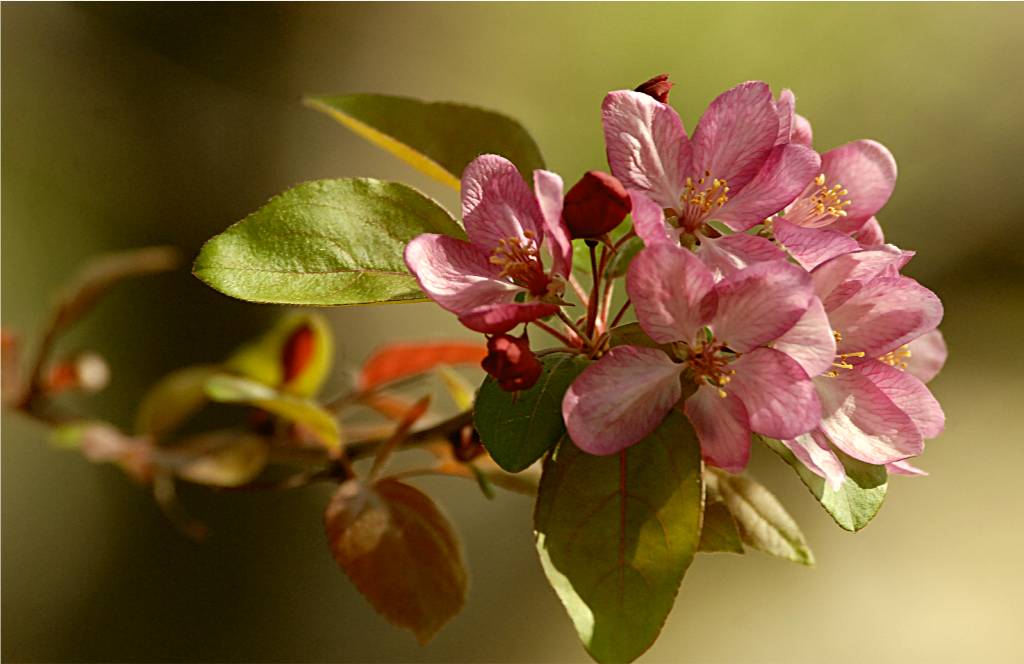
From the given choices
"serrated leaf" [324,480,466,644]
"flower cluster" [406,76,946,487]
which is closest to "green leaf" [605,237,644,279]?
"flower cluster" [406,76,946,487]

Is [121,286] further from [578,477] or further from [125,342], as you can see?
[578,477]

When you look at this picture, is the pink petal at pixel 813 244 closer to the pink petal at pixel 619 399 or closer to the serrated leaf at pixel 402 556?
the pink petal at pixel 619 399

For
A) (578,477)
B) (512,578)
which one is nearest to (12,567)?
(512,578)

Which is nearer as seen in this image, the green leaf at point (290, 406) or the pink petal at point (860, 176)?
the pink petal at point (860, 176)

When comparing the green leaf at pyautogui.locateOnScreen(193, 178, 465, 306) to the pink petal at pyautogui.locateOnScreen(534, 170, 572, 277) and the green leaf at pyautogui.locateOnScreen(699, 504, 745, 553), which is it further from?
the green leaf at pyautogui.locateOnScreen(699, 504, 745, 553)

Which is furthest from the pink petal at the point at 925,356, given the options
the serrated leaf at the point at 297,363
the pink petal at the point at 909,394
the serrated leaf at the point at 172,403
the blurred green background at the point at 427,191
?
the blurred green background at the point at 427,191

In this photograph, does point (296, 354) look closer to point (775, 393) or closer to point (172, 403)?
point (172, 403)

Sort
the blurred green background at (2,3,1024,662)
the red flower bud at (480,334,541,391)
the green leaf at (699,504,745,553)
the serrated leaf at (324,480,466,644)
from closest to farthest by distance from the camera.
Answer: the red flower bud at (480,334,541,391)
the green leaf at (699,504,745,553)
the serrated leaf at (324,480,466,644)
the blurred green background at (2,3,1024,662)
